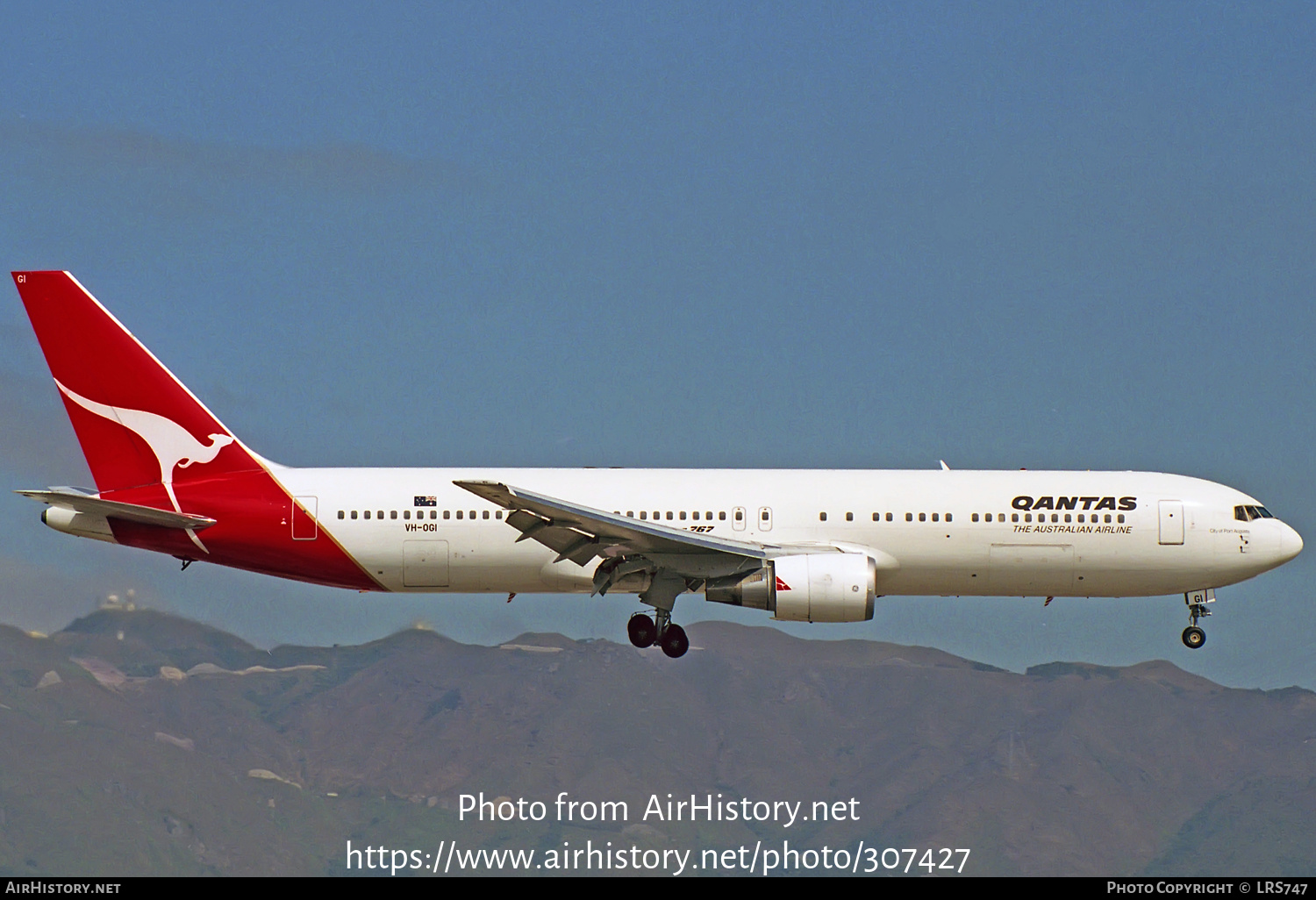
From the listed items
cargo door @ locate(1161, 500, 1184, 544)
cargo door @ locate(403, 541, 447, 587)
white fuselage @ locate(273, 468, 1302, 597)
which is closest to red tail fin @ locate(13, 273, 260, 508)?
white fuselage @ locate(273, 468, 1302, 597)

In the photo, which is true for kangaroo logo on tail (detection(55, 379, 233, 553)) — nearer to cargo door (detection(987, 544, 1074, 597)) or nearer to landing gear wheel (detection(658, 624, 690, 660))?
landing gear wheel (detection(658, 624, 690, 660))

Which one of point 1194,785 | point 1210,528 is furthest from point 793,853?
point 1210,528

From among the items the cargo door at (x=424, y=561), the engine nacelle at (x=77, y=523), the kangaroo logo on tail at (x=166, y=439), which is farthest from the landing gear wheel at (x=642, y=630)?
the engine nacelle at (x=77, y=523)

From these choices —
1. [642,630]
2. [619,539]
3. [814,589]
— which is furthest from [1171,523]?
[619,539]

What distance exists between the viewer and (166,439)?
35562 mm

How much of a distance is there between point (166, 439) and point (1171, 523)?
23087 millimetres

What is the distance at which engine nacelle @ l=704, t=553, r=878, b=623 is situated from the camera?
3250 centimetres

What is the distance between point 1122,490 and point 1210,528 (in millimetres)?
2184
